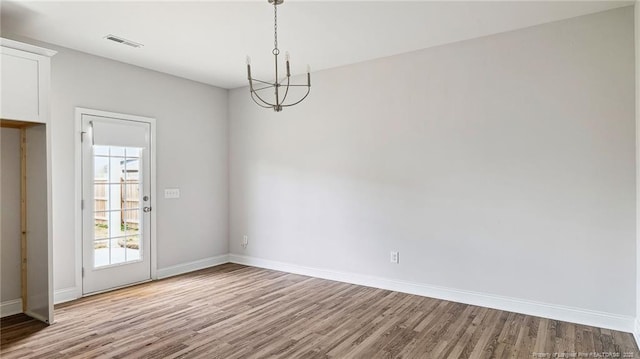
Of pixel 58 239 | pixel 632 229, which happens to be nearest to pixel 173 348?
pixel 58 239

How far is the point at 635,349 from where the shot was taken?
9.76 feet

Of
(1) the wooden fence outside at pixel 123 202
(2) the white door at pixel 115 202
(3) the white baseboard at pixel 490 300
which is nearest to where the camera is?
(3) the white baseboard at pixel 490 300

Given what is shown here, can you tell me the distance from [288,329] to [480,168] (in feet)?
8.41

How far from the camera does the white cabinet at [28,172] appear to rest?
327 centimetres

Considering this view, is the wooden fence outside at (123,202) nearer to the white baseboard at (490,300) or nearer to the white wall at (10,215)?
the white wall at (10,215)

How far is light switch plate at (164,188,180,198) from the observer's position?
5.31 metres

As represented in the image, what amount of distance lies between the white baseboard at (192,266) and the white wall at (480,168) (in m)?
1.03

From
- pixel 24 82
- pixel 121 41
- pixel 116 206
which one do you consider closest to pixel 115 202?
pixel 116 206

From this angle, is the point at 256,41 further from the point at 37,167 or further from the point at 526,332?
the point at 526,332

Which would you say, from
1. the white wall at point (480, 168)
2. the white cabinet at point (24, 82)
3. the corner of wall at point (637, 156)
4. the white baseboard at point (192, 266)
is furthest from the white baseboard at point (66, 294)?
the corner of wall at point (637, 156)

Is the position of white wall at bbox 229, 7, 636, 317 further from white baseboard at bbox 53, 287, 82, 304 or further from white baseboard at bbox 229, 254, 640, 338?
white baseboard at bbox 53, 287, 82, 304

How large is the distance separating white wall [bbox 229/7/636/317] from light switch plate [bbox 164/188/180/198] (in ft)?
4.51

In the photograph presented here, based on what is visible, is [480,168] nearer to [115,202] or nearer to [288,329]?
[288,329]

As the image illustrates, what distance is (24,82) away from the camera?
10.9 feet
